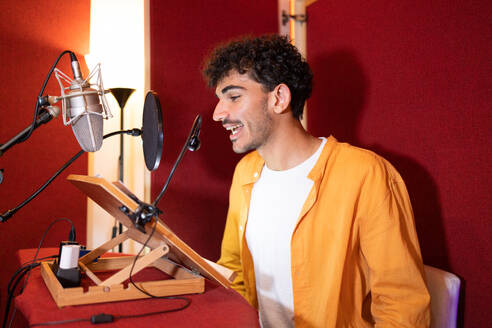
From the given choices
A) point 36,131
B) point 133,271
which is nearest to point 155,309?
point 133,271

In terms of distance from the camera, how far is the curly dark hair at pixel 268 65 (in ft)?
5.16

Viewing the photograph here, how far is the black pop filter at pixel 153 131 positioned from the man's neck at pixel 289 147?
56cm

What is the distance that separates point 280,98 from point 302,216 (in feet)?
1.70

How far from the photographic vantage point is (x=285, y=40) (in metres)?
1.75

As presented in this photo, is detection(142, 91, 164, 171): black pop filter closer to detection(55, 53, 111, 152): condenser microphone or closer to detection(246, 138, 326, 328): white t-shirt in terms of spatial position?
detection(55, 53, 111, 152): condenser microphone

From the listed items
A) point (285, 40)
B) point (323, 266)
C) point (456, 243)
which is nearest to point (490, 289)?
point (456, 243)

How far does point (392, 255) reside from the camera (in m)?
1.21

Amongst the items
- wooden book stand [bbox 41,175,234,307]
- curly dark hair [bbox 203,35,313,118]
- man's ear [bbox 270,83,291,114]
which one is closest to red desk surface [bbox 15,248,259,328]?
wooden book stand [bbox 41,175,234,307]

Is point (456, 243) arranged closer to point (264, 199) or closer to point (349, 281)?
point (349, 281)

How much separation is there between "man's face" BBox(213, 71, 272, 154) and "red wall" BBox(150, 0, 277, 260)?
469 mm

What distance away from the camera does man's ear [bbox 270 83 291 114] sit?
5.10 ft

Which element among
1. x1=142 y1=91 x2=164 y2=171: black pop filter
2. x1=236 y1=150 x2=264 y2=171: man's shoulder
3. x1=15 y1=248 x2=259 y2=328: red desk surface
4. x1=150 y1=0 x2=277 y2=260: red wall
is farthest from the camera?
x1=150 y1=0 x2=277 y2=260: red wall

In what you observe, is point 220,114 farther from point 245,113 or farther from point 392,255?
point 392,255

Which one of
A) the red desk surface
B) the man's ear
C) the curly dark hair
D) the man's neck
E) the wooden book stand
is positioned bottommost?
the red desk surface
